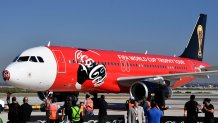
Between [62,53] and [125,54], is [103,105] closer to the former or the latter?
[62,53]

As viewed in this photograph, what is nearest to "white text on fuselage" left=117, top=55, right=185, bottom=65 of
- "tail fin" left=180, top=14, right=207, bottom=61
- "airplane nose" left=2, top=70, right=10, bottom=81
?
"tail fin" left=180, top=14, right=207, bottom=61

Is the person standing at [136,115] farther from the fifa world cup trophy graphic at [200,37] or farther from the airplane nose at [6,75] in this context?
the fifa world cup trophy graphic at [200,37]

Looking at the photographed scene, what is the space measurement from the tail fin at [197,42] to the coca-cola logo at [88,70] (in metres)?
15.1

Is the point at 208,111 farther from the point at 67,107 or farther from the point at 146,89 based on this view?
the point at 146,89

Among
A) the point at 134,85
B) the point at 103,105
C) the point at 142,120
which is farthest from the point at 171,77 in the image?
the point at 142,120

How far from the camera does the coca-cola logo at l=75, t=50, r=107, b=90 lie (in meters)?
28.0

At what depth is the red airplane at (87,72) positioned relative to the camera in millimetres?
25844

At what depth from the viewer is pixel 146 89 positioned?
28.9 meters

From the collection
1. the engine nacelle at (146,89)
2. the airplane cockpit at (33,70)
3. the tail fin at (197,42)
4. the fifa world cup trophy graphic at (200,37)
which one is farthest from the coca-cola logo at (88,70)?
the fifa world cup trophy graphic at (200,37)

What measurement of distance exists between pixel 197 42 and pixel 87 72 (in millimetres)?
18121

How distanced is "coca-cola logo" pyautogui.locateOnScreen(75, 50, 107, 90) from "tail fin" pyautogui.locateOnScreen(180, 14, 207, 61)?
15142 millimetres

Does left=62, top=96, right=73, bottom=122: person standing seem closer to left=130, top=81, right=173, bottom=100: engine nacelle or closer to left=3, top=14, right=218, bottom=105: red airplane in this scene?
left=3, top=14, right=218, bottom=105: red airplane

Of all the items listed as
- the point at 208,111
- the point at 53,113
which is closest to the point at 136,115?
the point at 208,111

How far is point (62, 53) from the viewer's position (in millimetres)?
27516
